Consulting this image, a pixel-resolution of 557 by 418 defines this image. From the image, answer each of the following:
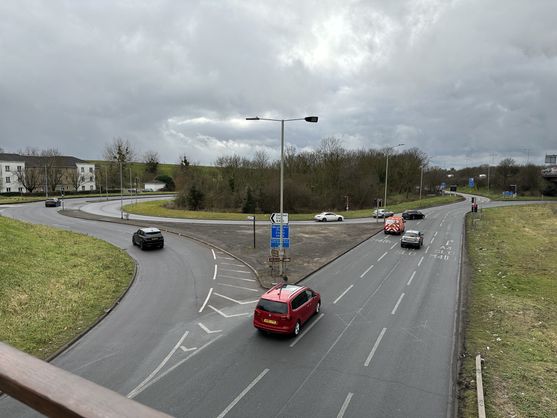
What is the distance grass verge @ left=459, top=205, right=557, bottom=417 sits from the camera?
1050 cm

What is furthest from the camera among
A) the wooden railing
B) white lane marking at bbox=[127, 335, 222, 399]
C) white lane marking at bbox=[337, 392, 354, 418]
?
white lane marking at bbox=[127, 335, 222, 399]

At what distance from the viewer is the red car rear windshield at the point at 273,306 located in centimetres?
1446

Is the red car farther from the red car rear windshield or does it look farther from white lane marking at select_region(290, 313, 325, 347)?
white lane marking at select_region(290, 313, 325, 347)

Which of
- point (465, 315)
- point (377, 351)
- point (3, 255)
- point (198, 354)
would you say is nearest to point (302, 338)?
point (377, 351)

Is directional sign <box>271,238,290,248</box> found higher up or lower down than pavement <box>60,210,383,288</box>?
higher up

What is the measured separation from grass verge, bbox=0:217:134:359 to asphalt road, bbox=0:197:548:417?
1.08 meters

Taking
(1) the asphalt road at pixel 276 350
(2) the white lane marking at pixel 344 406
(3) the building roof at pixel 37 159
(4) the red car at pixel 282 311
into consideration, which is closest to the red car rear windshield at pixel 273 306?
(4) the red car at pixel 282 311

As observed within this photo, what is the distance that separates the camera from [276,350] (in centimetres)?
1369

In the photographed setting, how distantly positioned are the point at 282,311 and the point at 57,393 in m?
13.2

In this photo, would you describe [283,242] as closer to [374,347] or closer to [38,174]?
[374,347]

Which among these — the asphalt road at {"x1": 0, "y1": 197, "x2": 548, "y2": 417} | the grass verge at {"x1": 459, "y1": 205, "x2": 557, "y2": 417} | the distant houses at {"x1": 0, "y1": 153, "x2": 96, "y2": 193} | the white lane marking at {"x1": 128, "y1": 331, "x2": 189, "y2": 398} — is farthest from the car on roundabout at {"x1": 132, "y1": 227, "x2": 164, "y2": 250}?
the distant houses at {"x1": 0, "y1": 153, "x2": 96, "y2": 193}

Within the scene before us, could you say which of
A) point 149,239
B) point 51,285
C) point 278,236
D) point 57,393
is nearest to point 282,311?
point 278,236

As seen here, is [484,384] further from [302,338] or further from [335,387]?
[302,338]

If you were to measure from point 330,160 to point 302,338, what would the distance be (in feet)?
229
